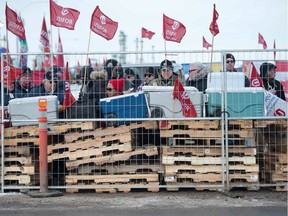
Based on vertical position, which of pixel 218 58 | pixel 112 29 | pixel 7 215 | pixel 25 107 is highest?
pixel 112 29

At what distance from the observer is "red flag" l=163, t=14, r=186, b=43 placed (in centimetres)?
1118

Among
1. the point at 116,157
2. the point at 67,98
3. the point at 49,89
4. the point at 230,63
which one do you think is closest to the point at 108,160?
the point at 116,157

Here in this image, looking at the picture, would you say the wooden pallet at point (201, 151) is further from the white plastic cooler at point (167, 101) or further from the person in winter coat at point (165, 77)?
the person in winter coat at point (165, 77)

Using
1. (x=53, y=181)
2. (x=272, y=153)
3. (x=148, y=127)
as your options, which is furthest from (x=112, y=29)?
(x=272, y=153)

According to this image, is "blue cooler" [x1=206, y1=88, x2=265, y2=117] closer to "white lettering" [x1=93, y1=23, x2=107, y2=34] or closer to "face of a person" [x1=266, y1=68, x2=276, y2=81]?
"face of a person" [x1=266, y1=68, x2=276, y2=81]

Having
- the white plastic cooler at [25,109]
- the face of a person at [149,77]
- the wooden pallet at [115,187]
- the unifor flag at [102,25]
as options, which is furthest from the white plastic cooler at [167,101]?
the white plastic cooler at [25,109]

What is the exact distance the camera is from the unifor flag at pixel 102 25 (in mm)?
10992

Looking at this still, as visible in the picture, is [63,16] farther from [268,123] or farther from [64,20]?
[268,123]

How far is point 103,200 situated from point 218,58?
329cm

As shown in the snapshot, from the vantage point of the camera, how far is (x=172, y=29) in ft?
37.0

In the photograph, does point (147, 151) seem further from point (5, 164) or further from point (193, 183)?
point (5, 164)

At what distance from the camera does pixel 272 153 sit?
10.5 metres

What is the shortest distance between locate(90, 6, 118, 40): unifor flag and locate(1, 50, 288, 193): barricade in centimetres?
96

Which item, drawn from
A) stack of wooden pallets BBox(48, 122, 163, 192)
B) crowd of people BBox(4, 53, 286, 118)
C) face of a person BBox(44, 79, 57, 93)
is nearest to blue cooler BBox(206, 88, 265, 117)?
crowd of people BBox(4, 53, 286, 118)
